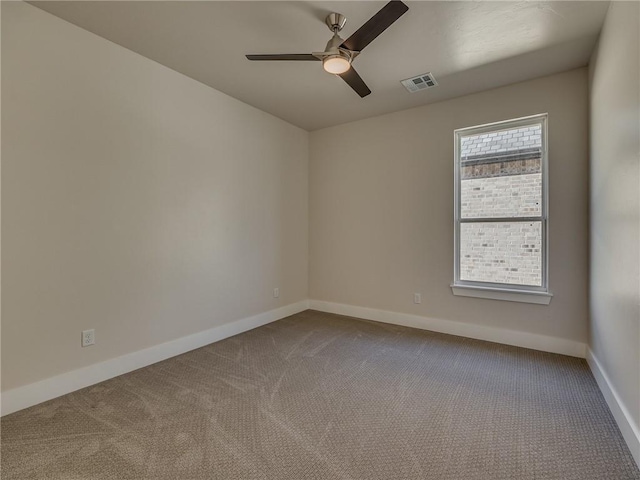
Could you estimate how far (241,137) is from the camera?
363 centimetres

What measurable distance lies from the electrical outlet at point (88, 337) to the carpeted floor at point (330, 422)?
1.09ft

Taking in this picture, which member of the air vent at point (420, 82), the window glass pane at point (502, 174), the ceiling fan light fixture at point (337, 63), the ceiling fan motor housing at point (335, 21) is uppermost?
the air vent at point (420, 82)

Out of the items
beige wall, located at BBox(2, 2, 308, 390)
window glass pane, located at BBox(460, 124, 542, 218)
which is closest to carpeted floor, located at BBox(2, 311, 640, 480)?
beige wall, located at BBox(2, 2, 308, 390)

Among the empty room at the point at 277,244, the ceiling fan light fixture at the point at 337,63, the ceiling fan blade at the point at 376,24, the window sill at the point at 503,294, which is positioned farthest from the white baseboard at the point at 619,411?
the ceiling fan light fixture at the point at 337,63

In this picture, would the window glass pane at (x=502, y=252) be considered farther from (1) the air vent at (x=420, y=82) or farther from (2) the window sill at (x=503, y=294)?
(1) the air vent at (x=420, y=82)

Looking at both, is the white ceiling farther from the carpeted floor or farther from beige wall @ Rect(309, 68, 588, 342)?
the carpeted floor

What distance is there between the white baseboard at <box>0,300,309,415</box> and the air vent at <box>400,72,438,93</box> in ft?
10.4

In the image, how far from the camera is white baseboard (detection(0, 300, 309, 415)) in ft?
6.68

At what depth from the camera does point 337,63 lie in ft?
6.95

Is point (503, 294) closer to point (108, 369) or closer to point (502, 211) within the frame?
point (502, 211)

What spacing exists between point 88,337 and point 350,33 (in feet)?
10.2

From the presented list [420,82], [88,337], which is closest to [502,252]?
[420,82]

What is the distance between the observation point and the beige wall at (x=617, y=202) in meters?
1.64

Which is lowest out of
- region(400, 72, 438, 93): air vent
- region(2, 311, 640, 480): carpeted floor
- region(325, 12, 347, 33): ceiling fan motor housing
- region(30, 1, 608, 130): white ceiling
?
region(2, 311, 640, 480): carpeted floor
